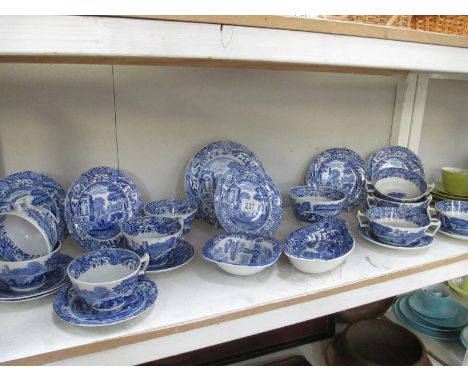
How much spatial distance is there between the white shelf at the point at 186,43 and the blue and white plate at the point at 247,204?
0.94ft

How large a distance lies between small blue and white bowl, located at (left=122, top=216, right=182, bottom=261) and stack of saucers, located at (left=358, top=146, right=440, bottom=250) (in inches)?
15.3

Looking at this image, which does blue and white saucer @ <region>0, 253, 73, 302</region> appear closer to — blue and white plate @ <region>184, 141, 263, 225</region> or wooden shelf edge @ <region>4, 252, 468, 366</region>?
wooden shelf edge @ <region>4, 252, 468, 366</region>

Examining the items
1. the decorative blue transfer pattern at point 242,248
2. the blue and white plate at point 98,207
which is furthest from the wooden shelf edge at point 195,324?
the blue and white plate at point 98,207

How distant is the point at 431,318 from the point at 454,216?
39cm

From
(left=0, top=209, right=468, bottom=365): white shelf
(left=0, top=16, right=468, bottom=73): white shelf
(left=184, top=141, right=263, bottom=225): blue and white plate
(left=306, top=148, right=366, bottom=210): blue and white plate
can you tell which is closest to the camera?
(left=0, top=16, right=468, bottom=73): white shelf

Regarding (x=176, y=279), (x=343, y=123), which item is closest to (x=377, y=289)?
(x=176, y=279)

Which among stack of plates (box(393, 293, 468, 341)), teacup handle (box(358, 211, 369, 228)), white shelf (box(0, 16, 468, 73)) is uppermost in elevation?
white shelf (box(0, 16, 468, 73))

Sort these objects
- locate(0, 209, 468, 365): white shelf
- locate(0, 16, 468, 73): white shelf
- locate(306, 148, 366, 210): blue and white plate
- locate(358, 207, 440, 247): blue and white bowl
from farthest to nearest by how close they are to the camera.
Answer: locate(306, 148, 366, 210): blue and white plate
locate(358, 207, 440, 247): blue and white bowl
locate(0, 209, 468, 365): white shelf
locate(0, 16, 468, 73): white shelf

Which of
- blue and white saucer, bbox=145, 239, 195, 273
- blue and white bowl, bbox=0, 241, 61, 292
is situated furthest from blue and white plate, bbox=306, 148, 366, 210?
blue and white bowl, bbox=0, 241, 61, 292

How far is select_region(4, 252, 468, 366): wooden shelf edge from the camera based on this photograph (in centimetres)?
46

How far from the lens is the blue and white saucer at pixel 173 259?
2.02 feet

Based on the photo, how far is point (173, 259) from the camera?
25.5 inches

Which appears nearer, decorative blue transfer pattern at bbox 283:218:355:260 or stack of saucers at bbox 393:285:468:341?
decorative blue transfer pattern at bbox 283:218:355:260
